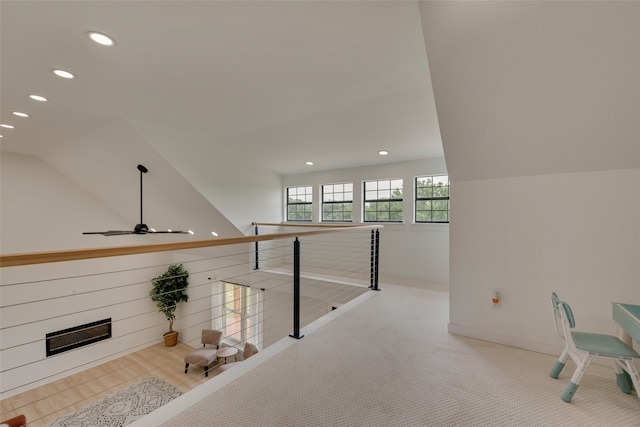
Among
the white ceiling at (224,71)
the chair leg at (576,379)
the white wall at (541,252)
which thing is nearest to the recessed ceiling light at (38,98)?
the white ceiling at (224,71)

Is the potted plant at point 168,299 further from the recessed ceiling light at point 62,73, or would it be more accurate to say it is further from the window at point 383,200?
the recessed ceiling light at point 62,73

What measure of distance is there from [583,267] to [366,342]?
171 cm

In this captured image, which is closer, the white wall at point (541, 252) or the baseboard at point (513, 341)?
the white wall at point (541, 252)

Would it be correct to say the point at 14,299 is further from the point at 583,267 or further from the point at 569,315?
the point at 583,267

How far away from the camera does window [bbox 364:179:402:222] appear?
503 cm

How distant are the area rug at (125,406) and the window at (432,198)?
18.5ft

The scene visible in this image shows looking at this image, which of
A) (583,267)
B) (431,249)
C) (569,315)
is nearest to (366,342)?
(569,315)

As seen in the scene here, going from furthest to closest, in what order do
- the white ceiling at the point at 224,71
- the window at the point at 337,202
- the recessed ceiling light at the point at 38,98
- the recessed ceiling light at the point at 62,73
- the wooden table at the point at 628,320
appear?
the window at the point at 337,202, the recessed ceiling light at the point at 38,98, the recessed ceiling light at the point at 62,73, the white ceiling at the point at 224,71, the wooden table at the point at 628,320

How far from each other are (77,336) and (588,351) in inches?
322

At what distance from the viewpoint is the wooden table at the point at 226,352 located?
18.0 ft

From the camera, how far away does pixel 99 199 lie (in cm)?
600

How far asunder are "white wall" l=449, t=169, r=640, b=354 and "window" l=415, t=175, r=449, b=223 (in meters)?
2.33

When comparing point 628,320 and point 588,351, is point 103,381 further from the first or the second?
point 628,320

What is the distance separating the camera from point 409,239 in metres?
4.78
